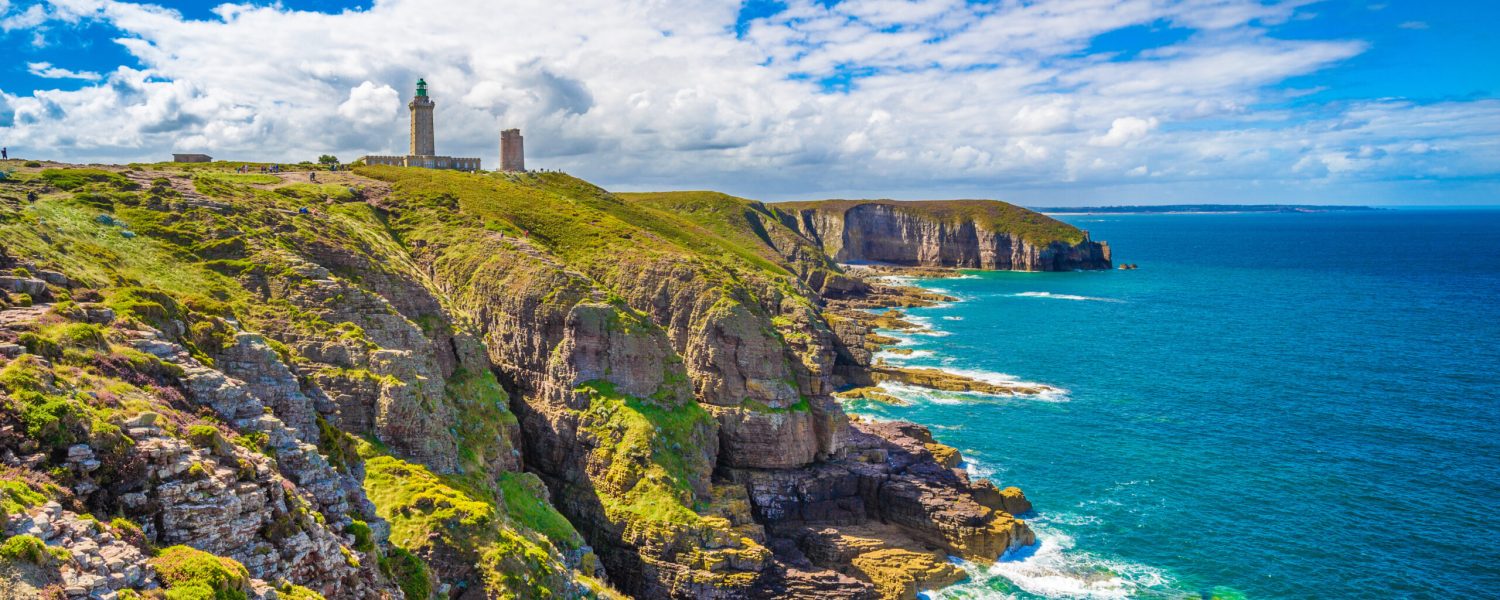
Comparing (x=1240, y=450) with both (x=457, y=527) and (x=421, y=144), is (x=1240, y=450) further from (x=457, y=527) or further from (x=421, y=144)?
(x=421, y=144)

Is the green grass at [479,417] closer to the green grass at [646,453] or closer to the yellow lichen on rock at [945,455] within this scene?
the green grass at [646,453]

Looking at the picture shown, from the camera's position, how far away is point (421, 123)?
109 metres

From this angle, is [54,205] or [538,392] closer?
[54,205]

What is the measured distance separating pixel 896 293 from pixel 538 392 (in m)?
134

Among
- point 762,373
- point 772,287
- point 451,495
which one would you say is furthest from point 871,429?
point 451,495

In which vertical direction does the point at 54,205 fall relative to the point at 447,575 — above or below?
above

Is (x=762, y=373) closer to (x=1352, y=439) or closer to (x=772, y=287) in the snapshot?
(x=772, y=287)

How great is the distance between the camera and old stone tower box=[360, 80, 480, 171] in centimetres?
10731

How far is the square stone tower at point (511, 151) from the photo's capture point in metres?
124

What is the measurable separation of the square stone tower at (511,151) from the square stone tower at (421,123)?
14316 mm

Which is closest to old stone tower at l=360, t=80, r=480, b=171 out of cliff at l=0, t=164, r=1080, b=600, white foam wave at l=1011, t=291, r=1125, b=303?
cliff at l=0, t=164, r=1080, b=600

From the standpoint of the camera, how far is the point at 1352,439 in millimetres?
82750

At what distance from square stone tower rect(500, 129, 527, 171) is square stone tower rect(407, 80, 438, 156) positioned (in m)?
14.3

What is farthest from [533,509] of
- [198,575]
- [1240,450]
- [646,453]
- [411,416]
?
[1240,450]
